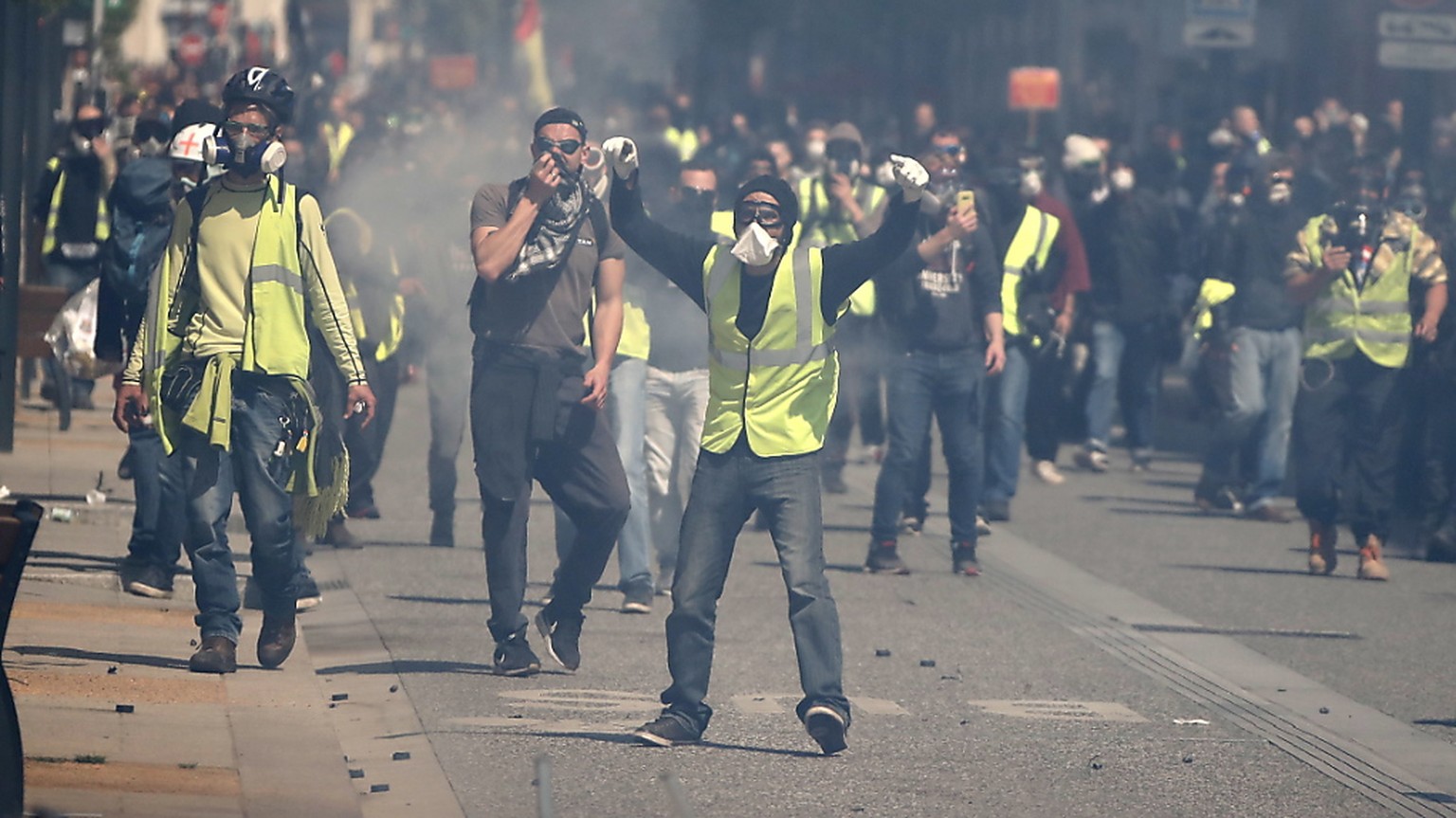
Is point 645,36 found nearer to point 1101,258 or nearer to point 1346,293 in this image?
point 1101,258

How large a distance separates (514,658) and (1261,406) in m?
6.54

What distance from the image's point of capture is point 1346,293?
12.4 m

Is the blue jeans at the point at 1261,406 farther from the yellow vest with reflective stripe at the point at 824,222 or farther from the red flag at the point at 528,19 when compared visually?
the red flag at the point at 528,19

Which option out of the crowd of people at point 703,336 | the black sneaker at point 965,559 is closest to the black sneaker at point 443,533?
the crowd of people at point 703,336

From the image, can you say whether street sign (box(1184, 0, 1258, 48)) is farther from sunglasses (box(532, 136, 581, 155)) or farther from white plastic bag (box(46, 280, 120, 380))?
sunglasses (box(532, 136, 581, 155))

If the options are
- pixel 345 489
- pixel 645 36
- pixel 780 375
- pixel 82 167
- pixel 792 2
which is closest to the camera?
pixel 780 375

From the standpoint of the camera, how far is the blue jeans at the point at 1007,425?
543 inches

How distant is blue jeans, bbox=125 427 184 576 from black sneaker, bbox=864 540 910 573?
3.03 meters

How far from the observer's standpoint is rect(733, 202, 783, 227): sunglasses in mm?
7938

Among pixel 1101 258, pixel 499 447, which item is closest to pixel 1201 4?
pixel 1101 258

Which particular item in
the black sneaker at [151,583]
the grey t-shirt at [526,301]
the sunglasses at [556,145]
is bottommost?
the black sneaker at [151,583]

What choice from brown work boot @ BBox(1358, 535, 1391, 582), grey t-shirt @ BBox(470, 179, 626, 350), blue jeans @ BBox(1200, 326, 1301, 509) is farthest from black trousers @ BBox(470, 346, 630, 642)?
blue jeans @ BBox(1200, 326, 1301, 509)

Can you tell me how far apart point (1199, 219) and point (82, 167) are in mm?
7222

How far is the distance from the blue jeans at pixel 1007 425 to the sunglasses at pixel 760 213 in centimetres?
597
